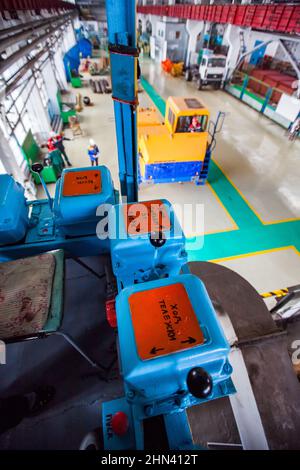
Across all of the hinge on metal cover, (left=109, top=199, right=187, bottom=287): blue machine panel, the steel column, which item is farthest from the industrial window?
(left=109, top=199, right=187, bottom=287): blue machine panel

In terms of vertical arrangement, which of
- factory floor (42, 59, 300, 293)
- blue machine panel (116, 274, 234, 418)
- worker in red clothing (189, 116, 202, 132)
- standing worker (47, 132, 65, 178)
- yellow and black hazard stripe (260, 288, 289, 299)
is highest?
blue machine panel (116, 274, 234, 418)

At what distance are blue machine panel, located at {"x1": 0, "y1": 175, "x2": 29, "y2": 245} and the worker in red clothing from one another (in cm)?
435

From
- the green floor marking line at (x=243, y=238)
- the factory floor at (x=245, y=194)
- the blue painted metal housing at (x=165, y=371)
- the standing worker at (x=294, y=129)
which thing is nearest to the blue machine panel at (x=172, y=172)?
the factory floor at (x=245, y=194)

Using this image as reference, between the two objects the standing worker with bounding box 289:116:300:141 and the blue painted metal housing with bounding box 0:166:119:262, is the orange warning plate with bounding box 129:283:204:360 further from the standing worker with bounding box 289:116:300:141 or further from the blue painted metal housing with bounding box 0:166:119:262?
the standing worker with bounding box 289:116:300:141

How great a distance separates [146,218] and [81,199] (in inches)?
32.6

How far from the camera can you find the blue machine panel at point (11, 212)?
2.42m

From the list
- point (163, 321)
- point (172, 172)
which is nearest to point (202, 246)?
point (172, 172)

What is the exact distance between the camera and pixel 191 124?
18.4 feet

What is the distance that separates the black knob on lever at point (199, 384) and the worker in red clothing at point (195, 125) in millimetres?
5599

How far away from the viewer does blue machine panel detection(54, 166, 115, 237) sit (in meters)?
2.58

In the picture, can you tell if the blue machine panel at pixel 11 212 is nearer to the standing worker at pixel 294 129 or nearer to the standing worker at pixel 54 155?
the standing worker at pixel 54 155

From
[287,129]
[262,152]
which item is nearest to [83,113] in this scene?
[262,152]

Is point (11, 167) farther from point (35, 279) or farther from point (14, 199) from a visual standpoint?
point (35, 279)

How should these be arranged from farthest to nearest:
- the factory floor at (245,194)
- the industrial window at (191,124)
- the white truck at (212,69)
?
the white truck at (212,69), the industrial window at (191,124), the factory floor at (245,194)
